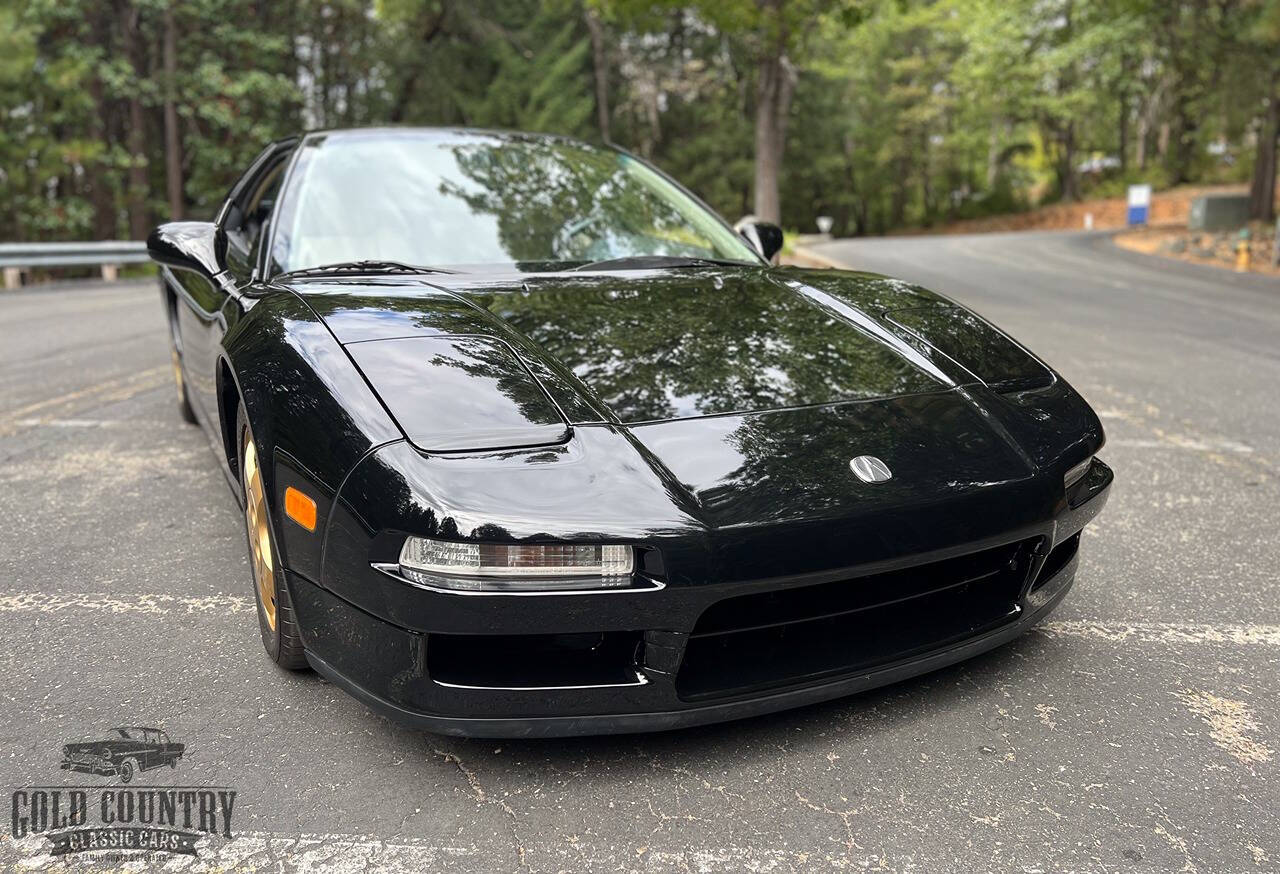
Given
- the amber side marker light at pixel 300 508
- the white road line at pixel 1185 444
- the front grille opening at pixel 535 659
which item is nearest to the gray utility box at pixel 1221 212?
the white road line at pixel 1185 444

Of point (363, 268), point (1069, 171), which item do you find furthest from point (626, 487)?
point (1069, 171)

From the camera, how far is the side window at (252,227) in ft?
9.96

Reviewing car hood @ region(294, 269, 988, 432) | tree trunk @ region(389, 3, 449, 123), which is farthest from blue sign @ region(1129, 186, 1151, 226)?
car hood @ region(294, 269, 988, 432)

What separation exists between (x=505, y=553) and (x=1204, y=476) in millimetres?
3354

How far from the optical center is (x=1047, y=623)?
2.64 metres

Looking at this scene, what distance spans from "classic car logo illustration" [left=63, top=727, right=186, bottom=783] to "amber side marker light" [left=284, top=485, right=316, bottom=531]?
0.52m

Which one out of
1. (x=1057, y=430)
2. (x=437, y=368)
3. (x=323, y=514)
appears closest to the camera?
(x=323, y=514)

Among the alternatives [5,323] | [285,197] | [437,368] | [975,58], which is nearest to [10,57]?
[5,323]

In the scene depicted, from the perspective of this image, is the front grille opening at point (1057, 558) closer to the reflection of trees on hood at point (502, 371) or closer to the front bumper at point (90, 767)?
the reflection of trees on hood at point (502, 371)

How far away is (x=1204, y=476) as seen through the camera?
4.05m

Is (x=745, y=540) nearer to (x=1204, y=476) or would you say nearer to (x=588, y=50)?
(x=1204, y=476)

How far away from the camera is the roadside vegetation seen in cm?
1911

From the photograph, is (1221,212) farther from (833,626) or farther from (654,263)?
(833,626)

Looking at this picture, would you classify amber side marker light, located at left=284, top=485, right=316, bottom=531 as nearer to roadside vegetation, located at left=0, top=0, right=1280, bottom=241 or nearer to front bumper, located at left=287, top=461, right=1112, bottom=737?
front bumper, located at left=287, top=461, right=1112, bottom=737
